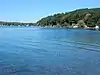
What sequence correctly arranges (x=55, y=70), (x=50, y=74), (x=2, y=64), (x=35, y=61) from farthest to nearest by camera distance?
(x=35, y=61), (x=2, y=64), (x=55, y=70), (x=50, y=74)

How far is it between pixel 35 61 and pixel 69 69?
508 centimetres

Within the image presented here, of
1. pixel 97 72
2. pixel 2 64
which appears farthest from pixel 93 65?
pixel 2 64

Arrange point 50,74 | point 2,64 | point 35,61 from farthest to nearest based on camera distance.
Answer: point 35,61, point 2,64, point 50,74

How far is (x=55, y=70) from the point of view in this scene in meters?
23.0

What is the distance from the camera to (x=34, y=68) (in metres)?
23.7

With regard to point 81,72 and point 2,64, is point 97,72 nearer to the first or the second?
point 81,72

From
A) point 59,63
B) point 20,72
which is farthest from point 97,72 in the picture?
point 20,72

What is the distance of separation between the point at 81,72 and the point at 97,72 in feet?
4.75

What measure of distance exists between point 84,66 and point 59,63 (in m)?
2.78

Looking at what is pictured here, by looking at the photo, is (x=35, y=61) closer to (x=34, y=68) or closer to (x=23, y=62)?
(x=23, y=62)

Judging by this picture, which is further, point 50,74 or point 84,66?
point 84,66

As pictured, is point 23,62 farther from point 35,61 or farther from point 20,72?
point 20,72

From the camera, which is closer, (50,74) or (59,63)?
(50,74)

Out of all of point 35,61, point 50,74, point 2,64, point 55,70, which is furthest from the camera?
point 35,61
